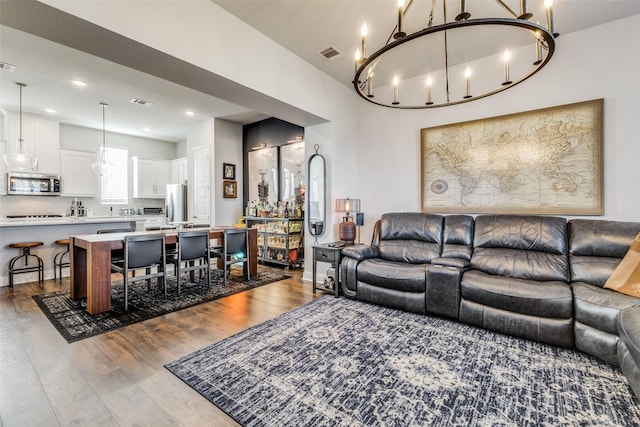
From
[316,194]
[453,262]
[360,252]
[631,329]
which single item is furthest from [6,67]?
[631,329]

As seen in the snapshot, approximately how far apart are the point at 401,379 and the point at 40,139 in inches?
309

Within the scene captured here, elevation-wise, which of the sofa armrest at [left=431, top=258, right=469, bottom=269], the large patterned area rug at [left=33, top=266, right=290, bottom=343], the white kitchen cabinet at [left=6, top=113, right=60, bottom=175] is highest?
the white kitchen cabinet at [left=6, top=113, right=60, bottom=175]

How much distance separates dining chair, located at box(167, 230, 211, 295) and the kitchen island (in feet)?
6.68

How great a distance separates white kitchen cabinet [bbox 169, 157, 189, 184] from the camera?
7.49 meters

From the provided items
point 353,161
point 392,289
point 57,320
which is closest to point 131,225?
point 57,320

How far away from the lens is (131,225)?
525cm

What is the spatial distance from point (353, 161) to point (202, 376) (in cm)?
374

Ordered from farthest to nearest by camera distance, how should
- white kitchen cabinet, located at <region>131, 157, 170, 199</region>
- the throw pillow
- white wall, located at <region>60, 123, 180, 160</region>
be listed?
1. white kitchen cabinet, located at <region>131, 157, 170, 199</region>
2. white wall, located at <region>60, 123, 180, 160</region>
3. the throw pillow

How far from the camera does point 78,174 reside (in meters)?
6.37

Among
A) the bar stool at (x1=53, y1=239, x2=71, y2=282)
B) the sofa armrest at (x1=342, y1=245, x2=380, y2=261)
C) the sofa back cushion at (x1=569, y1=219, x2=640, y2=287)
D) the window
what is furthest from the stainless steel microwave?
the sofa back cushion at (x1=569, y1=219, x2=640, y2=287)

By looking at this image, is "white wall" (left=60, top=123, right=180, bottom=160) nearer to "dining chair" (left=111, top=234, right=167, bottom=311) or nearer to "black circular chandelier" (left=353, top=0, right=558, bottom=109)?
"dining chair" (left=111, top=234, right=167, bottom=311)

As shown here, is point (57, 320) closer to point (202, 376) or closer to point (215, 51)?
point (202, 376)

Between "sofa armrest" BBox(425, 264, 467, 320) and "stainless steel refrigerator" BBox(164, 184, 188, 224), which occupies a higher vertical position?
"stainless steel refrigerator" BBox(164, 184, 188, 224)

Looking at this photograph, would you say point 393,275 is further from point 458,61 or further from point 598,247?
point 458,61
